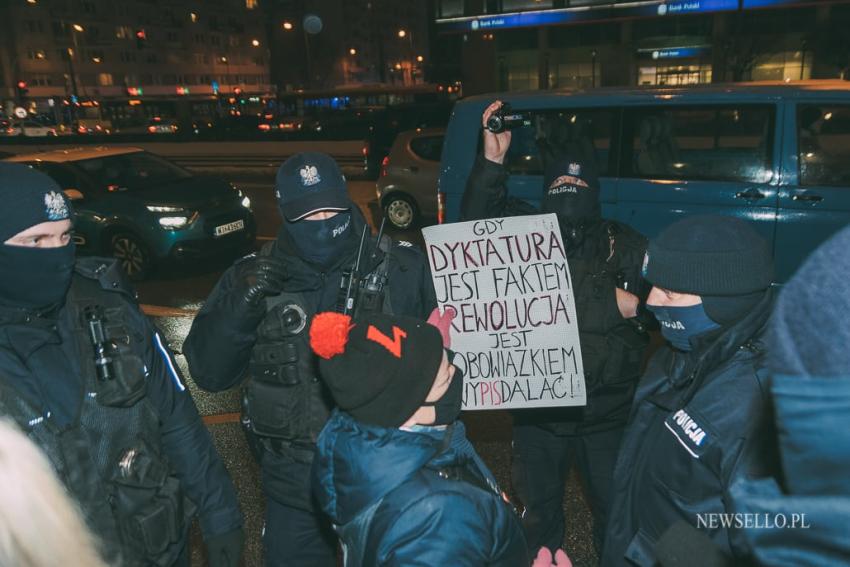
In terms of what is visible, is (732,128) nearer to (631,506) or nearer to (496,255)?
(496,255)

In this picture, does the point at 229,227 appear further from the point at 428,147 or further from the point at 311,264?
the point at 311,264

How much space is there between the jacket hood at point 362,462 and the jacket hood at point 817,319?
0.94 m

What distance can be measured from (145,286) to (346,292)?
7012 mm

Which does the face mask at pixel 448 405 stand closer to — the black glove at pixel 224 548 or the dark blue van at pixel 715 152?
the black glove at pixel 224 548

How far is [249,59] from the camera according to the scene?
332 ft

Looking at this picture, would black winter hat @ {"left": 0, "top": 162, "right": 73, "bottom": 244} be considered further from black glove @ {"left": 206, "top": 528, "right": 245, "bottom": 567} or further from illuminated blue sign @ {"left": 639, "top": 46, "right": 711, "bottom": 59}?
illuminated blue sign @ {"left": 639, "top": 46, "right": 711, "bottom": 59}

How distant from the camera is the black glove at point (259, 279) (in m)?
2.29

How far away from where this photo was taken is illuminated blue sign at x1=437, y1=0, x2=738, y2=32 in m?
27.8

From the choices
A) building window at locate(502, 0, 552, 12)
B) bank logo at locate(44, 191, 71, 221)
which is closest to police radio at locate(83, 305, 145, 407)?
bank logo at locate(44, 191, 71, 221)

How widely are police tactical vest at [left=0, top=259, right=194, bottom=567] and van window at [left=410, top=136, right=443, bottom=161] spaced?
368 inches

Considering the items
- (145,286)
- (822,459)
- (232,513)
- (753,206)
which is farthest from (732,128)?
(145,286)

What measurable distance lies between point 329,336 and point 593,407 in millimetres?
1763

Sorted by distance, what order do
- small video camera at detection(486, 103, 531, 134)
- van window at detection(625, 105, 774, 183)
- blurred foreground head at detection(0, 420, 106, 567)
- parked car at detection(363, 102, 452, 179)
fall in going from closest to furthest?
1. blurred foreground head at detection(0, 420, 106, 567)
2. small video camera at detection(486, 103, 531, 134)
3. van window at detection(625, 105, 774, 183)
4. parked car at detection(363, 102, 452, 179)

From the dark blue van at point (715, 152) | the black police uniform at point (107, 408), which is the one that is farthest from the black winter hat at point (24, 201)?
the dark blue van at point (715, 152)
